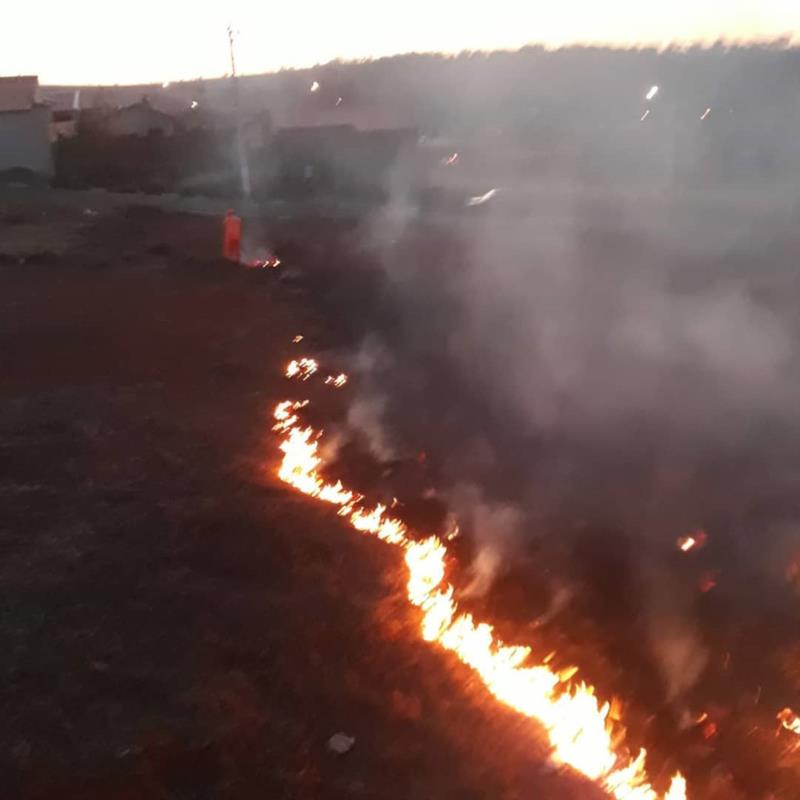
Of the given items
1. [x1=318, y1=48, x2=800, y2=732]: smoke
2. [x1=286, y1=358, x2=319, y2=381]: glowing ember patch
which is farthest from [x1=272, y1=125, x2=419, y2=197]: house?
[x1=286, y1=358, x2=319, y2=381]: glowing ember patch

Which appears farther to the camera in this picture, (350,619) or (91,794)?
(350,619)

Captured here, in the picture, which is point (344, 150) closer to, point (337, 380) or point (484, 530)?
point (337, 380)

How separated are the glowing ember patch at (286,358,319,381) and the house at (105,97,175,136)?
3555cm

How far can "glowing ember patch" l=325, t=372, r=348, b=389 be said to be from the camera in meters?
11.4

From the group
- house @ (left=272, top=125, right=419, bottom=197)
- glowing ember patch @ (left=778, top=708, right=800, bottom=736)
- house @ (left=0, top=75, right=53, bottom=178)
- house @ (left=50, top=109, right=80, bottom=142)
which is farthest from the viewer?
house @ (left=272, top=125, right=419, bottom=197)

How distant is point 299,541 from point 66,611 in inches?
62.2

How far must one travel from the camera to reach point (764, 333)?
12680mm

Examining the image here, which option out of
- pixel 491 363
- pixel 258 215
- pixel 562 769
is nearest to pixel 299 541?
pixel 562 769

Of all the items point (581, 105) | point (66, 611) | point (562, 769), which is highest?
point (581, 105)

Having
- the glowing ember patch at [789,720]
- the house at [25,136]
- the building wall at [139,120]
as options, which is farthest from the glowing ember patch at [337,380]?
the building wall at [139,120]

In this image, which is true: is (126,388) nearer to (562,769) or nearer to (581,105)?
(562,769)

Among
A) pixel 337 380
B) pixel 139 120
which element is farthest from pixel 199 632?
pixel 139 120

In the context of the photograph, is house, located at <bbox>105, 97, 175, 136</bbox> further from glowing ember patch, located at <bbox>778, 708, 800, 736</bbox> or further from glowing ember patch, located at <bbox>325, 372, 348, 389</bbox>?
glowing ember patch, located at <bbox>778, 708, 800, 736</bbox>

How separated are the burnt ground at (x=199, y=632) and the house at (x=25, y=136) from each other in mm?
30264
